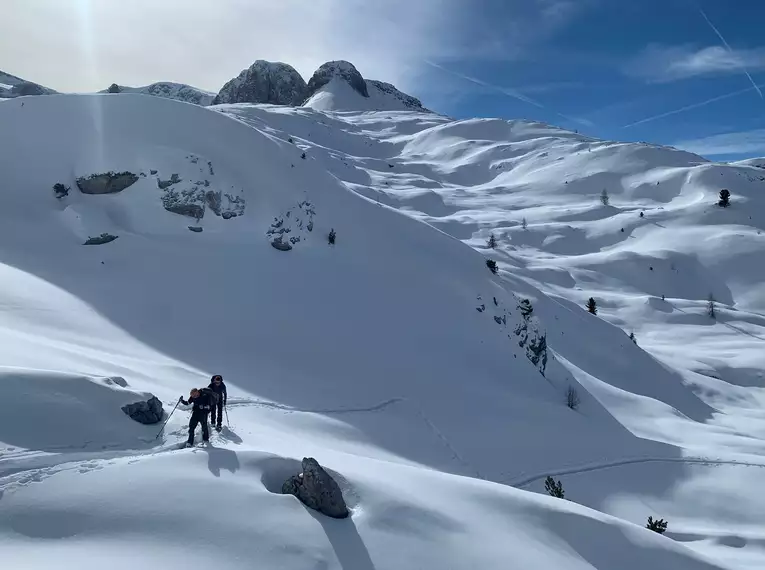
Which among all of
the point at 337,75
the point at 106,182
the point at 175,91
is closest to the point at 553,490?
the point at 106,182

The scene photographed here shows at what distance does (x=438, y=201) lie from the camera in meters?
58.8

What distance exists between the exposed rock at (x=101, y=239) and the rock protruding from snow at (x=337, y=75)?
11159 centimetres

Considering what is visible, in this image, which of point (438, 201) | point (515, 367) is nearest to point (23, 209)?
point (515, 367)

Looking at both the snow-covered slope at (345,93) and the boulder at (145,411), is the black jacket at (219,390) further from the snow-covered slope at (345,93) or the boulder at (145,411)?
the snow-covered slope at (345,93)

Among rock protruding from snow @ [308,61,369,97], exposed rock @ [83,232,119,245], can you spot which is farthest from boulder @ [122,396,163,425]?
rock protruding from snow @ [308,61,369,97]

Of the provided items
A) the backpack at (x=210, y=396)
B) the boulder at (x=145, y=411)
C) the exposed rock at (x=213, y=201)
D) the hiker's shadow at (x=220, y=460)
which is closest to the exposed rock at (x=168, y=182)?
the exposed rock at (x=213, y=201)

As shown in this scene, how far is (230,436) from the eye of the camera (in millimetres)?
9469

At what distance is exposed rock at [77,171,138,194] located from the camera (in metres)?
20.8

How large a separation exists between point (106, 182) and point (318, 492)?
18678 millimetres

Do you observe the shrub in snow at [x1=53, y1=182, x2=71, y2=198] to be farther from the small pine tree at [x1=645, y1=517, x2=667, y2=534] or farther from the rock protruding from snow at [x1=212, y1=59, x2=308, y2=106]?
the rock protruding from snow at [x1=212, y1=59, x2=308, y2=106]

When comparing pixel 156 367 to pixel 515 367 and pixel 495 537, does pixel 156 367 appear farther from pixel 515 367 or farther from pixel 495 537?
pixel 515 367

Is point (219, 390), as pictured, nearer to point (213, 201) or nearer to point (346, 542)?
point (346, 542)

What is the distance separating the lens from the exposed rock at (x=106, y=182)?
20.8 metres

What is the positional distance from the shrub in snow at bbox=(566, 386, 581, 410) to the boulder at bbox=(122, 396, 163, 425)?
16.7m
